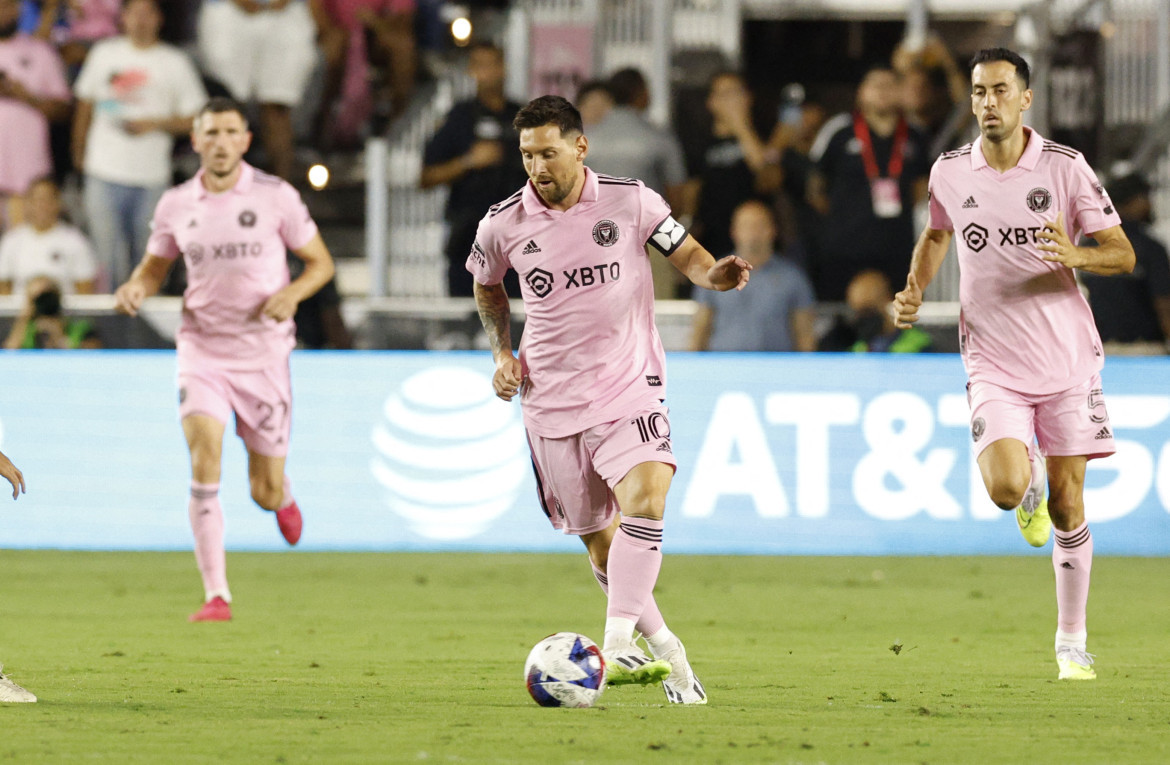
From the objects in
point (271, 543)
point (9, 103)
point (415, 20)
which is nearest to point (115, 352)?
point (271, 543)

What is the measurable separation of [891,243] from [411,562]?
4530 millimetres

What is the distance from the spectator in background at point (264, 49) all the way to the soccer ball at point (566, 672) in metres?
10.5

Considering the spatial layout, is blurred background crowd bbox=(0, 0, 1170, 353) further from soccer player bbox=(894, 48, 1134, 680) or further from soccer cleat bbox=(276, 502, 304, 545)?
soccer player bbox=(894, 48, 1134, 680)

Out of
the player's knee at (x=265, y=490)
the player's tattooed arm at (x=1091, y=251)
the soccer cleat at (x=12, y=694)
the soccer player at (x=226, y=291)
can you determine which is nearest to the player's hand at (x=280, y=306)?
the soccer player at (x=226, y=291)

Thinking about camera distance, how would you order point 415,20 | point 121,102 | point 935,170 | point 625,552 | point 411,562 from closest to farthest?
point 625,552
point 935,170
point 411,562
point 121,102
point 415,20

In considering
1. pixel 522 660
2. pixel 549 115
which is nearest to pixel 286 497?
pixel 522 660

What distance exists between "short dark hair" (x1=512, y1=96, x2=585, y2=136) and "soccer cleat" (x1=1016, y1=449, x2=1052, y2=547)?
2.85 m

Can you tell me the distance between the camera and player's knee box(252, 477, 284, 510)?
1059 cm

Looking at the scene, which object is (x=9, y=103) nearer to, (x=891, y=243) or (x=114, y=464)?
(x=114, y=464)

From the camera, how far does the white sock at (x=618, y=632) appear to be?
6.46m

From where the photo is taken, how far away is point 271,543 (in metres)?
13.0

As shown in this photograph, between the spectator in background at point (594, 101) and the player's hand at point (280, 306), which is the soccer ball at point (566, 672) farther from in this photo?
the spectator in background at point (594, 101)

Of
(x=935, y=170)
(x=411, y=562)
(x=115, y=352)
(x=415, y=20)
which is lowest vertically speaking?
(x=411, y=562)

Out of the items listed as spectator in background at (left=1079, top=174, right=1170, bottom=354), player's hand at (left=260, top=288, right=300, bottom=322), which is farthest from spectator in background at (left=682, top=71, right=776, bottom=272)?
player's hand at (left=260, top=288, right=300, bottom=322)
